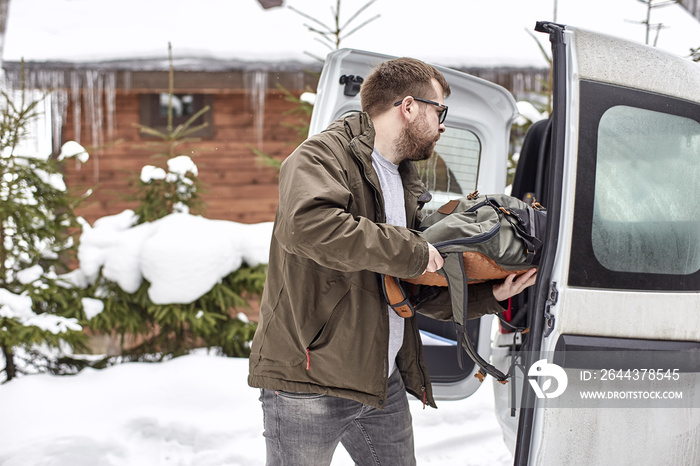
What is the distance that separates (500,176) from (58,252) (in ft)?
11.5

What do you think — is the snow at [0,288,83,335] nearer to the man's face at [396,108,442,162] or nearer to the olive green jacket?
the olive green jacket

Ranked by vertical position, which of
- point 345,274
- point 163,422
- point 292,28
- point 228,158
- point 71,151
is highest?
point 292,28

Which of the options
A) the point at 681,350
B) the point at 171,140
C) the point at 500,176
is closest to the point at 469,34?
the point at 171,140

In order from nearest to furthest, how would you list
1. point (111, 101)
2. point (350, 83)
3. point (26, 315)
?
point (350, 83), point (26, 315), point (111, 101)

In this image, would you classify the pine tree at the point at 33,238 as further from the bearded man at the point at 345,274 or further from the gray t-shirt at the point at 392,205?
the gray t-shirt at the point at 392,205

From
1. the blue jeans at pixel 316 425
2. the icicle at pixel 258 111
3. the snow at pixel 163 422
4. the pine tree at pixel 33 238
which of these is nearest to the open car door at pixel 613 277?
the blue jeans at pixel 316 425

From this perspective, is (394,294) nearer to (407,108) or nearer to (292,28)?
(407,108)

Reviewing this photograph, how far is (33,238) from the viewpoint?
446 centimetres

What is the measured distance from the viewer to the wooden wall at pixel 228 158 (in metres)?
7.51

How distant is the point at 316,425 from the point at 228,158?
6.31 m

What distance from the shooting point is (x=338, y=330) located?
5.55 ft

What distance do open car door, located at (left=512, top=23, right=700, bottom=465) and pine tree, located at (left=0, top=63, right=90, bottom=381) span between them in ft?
11.7

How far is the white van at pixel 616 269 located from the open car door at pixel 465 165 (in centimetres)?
113

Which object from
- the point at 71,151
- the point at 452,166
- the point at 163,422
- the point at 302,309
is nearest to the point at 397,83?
the point at 302,309
